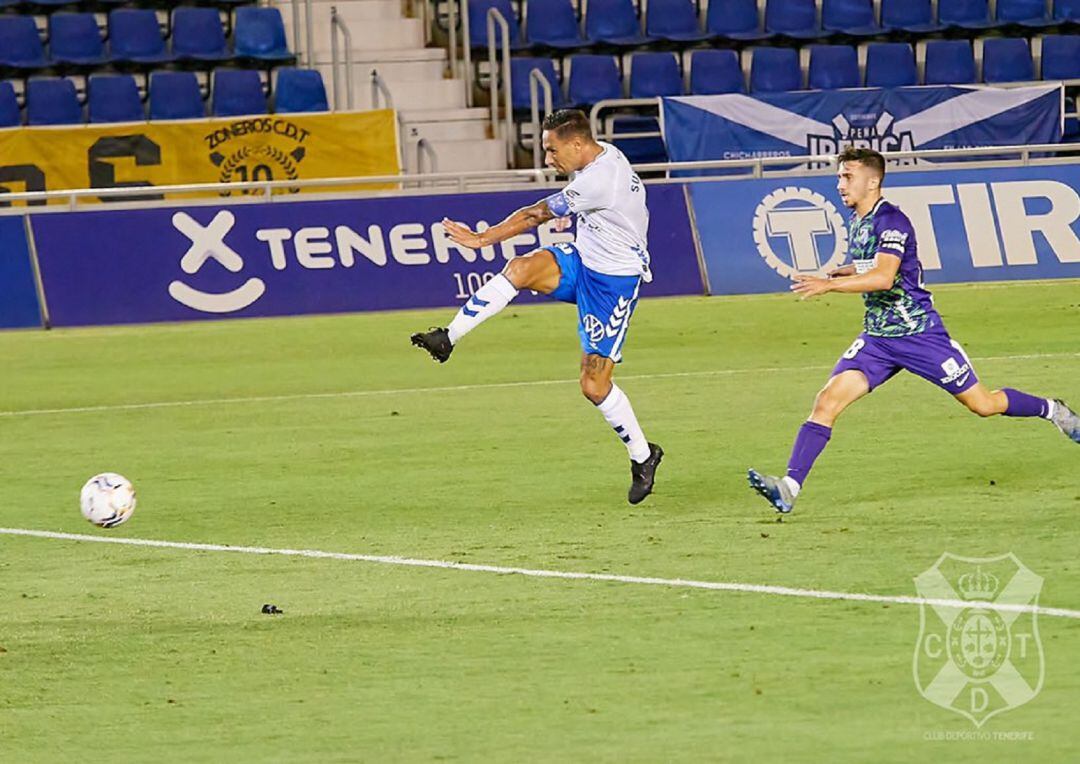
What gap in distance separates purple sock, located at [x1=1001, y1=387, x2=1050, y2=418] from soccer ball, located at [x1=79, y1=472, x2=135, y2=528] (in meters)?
4.80

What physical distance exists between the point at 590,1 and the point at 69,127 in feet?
28.0

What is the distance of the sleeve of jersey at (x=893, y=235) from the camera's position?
10.3 m

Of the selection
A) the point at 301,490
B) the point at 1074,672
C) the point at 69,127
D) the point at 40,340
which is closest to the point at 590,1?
the point at 69,127

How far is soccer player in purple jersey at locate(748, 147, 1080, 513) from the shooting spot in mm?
10328

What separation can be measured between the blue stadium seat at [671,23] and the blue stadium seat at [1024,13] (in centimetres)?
471

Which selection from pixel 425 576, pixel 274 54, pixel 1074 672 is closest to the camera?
pixel 1074 672

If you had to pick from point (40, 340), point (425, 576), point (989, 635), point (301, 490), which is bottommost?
point (40, 340)

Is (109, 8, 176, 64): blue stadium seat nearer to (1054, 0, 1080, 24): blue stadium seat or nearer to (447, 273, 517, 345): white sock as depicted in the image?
(1054, 0, 1080, 24): blue stadium seat

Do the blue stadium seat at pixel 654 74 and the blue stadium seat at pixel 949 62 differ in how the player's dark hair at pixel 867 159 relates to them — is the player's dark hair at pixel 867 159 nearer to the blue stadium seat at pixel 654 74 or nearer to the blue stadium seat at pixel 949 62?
the blue stadium seat at pixel 654 74

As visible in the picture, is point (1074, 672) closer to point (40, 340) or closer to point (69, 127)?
point (40, 340)

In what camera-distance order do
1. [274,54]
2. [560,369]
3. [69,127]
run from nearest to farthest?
[560,369], [69,127], [274,54]

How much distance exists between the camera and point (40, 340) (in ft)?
70.7

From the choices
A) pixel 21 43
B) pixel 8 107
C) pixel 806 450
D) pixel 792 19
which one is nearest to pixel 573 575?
pixel 806 450

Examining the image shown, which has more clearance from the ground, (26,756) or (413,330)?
(26,756)
